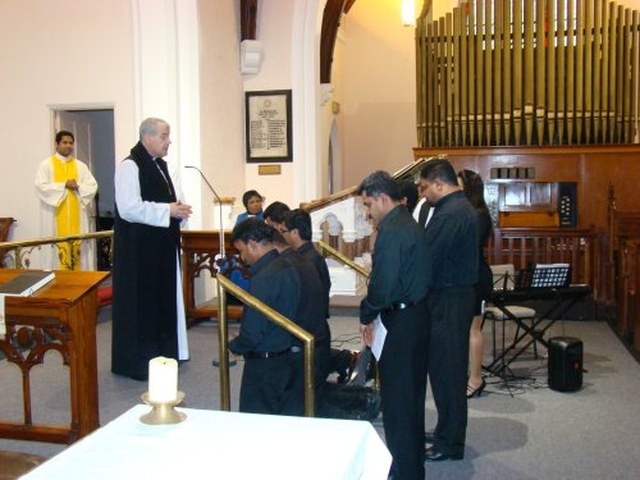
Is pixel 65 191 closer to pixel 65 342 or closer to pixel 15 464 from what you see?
pixel 65 342

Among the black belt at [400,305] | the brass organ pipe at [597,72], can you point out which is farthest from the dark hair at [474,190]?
the brass organ pipe at [597,72]

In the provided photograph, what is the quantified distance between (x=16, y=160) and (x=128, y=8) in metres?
2.19

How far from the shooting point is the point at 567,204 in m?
9.86

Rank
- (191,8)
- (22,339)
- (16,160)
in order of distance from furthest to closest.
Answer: (16,160)
(191,8)
(22,339)

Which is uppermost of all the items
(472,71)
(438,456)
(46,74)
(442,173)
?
(472,71)

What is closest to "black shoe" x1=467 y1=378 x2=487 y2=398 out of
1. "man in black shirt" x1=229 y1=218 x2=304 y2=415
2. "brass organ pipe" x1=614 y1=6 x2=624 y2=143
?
"man in black shirt" x1=229 y1=218 x2=304 y2=415

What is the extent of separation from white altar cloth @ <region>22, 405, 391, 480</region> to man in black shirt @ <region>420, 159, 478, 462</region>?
1757 mm

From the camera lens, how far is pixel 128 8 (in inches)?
322

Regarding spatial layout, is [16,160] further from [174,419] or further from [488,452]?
[174,419]

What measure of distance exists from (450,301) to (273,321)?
1.08 m

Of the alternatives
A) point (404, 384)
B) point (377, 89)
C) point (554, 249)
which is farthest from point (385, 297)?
point (377, 89)

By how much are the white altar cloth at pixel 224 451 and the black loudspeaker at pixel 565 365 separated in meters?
3.35

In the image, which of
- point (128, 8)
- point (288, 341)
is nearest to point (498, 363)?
point (288, 341)

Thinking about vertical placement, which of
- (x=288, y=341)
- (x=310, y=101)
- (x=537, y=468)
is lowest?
(x=537, y=468)
